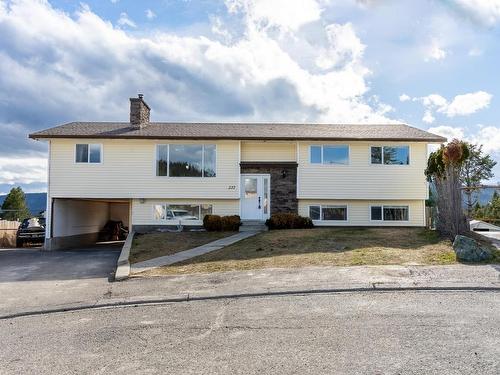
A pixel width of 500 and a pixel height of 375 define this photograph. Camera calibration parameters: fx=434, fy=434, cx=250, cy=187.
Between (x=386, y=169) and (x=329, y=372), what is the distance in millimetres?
17988

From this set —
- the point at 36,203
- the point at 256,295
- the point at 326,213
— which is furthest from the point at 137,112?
the point at 36,203

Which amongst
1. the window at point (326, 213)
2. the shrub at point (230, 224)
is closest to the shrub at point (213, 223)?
the shrub at point (230, 224)

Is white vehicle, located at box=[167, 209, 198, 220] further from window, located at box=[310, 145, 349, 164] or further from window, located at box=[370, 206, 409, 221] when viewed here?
window, located at box=[370, 206, 409, 221]

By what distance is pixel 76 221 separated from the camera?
25.1m

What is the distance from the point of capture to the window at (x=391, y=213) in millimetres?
21734

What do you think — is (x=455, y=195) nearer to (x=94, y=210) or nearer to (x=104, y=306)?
(x=104, y=306)

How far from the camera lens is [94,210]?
28.7 m

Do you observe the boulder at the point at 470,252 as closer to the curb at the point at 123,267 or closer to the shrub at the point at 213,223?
the curb at the point at 123,267

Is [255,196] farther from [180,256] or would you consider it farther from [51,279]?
[51,279]

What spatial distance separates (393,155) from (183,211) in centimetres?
1080

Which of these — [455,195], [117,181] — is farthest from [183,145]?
[455,195]

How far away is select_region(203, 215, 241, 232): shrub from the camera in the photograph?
2047 centimetres

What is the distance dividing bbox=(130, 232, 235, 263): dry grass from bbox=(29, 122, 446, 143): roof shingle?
4.93 metres

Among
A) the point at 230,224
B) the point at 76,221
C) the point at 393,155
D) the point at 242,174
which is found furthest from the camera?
the point at 76,221
